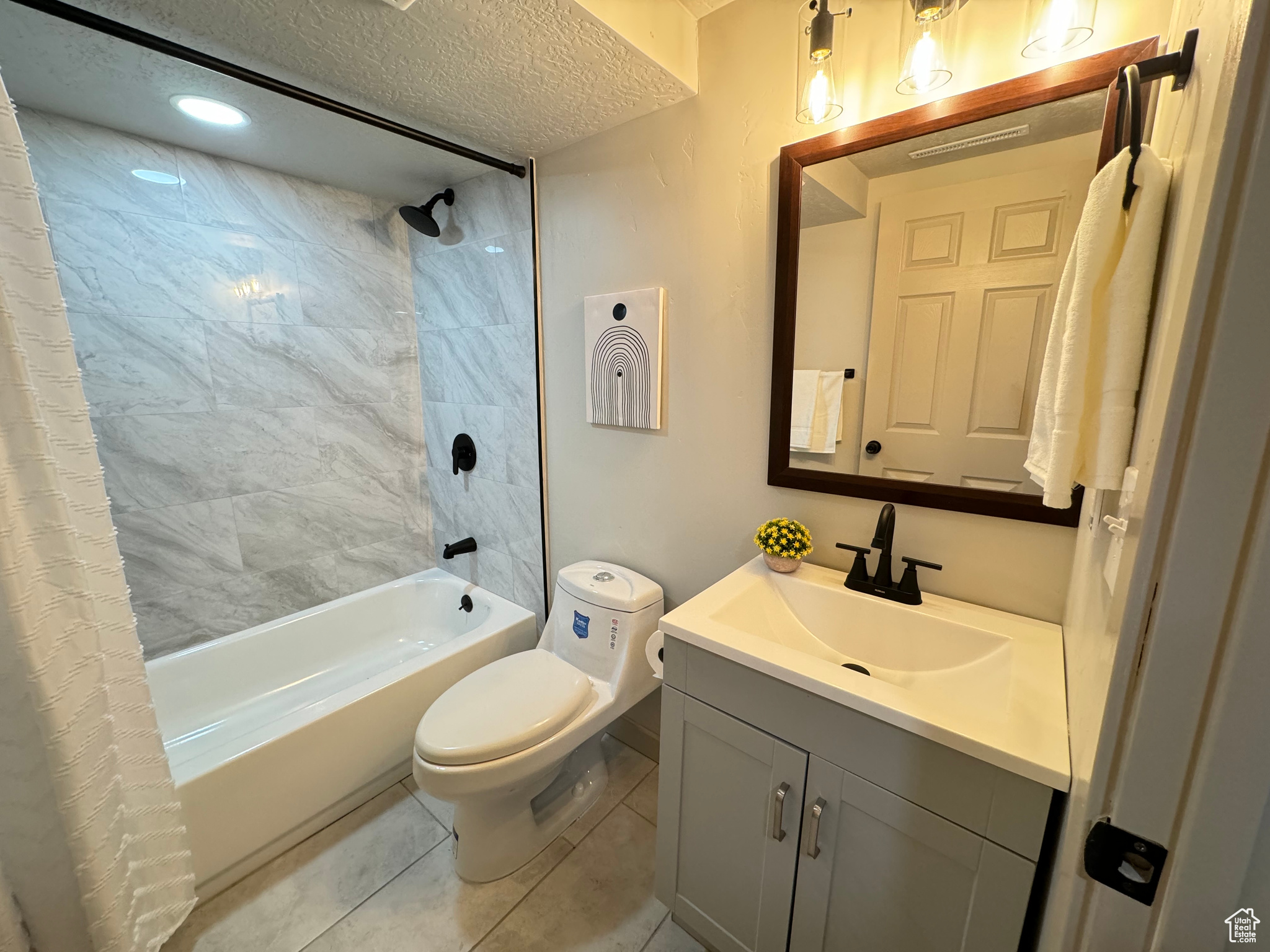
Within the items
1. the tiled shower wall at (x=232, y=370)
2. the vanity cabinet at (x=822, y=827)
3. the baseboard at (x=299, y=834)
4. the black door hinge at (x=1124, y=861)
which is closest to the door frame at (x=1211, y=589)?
the black door hinge at (x=1124, y=861)

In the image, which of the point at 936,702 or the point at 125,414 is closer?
the point at 936,702

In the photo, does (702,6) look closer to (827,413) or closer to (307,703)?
(827,413)

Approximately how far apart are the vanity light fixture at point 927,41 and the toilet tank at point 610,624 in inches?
56.4

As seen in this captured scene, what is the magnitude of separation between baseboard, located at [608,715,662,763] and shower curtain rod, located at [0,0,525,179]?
2023 mm

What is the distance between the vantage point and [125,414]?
1.67 meters

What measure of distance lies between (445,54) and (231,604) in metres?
2.03

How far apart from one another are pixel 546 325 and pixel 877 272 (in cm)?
113

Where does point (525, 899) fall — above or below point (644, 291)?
below

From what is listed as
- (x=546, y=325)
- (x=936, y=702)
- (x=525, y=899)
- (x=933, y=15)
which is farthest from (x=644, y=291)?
(x=525, y=899)

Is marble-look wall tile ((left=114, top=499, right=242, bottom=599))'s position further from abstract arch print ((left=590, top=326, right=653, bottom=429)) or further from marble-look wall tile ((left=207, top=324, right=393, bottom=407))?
abstract arch print ((left=590, top=326, right=653, bottom=429))

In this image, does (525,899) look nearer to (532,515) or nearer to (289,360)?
(532,515)

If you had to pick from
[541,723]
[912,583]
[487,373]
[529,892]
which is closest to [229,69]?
[487,373]

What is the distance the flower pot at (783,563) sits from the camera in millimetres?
1293

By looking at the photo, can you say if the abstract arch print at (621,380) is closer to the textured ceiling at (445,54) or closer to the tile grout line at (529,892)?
the textured ceiling at (445,54)
